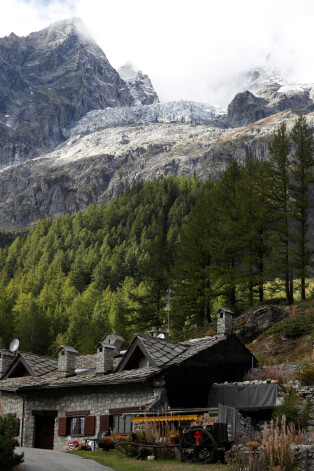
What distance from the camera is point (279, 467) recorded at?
1380cm

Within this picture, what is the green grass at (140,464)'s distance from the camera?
15.2 meters

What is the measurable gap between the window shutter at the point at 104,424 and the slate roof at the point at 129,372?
1.46 m

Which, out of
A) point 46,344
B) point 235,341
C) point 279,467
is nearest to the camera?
point 279,467

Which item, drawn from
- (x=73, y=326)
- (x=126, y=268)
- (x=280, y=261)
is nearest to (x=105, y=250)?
(x=126, y=268)

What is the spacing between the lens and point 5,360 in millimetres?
31984

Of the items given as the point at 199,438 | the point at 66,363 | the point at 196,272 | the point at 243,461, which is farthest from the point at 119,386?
the point at 196,272

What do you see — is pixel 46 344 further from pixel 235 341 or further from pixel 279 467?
pixel 279 467

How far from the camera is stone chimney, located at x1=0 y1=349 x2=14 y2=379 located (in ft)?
104

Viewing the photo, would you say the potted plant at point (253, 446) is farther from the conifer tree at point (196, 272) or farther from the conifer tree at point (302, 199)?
the conifer tree at point (196, 272)

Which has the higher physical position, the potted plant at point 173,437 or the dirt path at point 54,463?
the potted plant at point 173,437

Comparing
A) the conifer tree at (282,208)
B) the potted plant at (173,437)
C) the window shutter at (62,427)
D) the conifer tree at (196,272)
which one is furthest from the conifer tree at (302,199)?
the potted plant at (173,437)

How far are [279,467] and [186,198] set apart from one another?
11006 centimetres

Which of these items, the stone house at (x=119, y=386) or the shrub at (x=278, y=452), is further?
the stone house at (x=119, y=386)

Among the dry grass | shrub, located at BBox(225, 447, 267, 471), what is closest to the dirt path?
shrub, located at BBox(225, 447, 267, 471)
